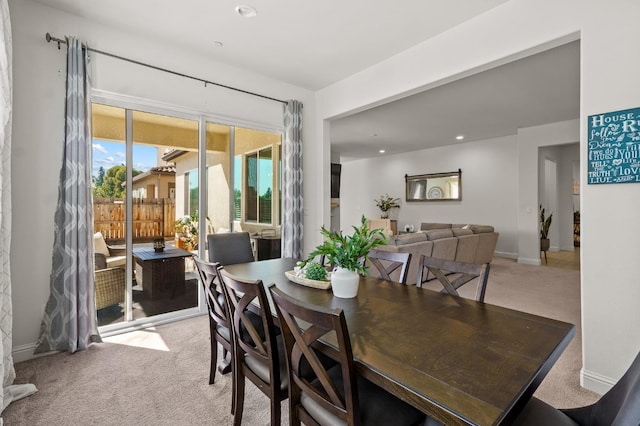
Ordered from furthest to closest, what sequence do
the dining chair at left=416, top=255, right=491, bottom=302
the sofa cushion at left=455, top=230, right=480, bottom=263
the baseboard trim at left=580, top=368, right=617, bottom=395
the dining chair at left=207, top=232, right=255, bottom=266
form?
the sofa cushion at left=455, top=230, right=480, bottom=263
the dining chair at left=207, top=232, right=255, bottom=266
the baseboard trim at left=580, top=368, right=617, bottom=395
the dining chair at left=416, top=255, right=491, bottom=302

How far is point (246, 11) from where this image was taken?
106 inches

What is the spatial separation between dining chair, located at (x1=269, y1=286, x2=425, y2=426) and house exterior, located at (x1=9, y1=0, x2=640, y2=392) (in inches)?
69.1

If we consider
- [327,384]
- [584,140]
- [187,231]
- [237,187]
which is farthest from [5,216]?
[584,140]

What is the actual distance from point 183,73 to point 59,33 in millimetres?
1030

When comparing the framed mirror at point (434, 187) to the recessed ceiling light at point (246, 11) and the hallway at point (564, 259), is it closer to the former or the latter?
the hallway at point (564, 259)

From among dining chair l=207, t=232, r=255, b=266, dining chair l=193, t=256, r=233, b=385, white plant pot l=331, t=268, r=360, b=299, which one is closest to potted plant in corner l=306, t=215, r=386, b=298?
white plant pot l=331, t=268, r=360, b=299

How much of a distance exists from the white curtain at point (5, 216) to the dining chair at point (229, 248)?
4.23ft

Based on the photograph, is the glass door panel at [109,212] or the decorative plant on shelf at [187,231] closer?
the glass door panel at [109,212]

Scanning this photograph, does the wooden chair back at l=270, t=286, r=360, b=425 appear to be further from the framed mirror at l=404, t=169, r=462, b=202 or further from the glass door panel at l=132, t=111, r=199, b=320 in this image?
the framed mirror at l=404, t=169, r=462, b=202

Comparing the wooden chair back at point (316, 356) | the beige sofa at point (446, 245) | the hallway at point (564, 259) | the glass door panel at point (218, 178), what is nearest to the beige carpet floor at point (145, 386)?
the wooden chair back at point (316, 356)

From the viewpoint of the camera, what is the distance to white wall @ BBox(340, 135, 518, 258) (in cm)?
728

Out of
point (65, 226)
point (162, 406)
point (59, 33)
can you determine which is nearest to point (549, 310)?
point (162, 406)

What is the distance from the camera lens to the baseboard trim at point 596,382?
204cm

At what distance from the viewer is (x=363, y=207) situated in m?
10.3
